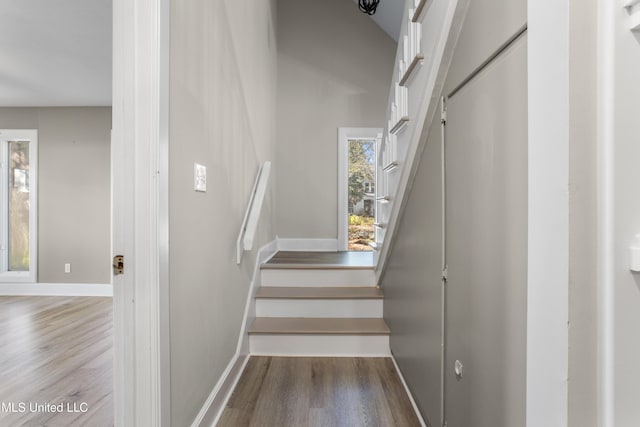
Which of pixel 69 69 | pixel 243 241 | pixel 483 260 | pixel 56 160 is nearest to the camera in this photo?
pixel 483 260

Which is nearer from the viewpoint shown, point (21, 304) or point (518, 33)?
point (518, 33)

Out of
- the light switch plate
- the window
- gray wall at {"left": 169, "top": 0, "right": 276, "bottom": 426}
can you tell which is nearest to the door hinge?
gray wall at {"left": 169, "top": 0, "right": 276, "bottom": 426}

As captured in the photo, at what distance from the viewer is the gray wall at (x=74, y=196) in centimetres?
479

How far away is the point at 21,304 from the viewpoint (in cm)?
436

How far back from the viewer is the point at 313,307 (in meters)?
2.68

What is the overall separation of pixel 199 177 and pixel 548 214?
1306 mm

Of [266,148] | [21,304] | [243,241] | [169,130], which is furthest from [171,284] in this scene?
[21,304]

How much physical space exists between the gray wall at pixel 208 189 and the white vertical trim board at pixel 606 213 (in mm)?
1203

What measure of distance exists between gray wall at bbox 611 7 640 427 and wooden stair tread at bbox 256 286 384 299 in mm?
2077

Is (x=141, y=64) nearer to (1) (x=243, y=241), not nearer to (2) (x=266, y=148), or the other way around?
(1) (x=243, y=241)

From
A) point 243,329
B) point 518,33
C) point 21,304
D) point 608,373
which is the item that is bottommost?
point 21,304

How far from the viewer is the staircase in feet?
7.98

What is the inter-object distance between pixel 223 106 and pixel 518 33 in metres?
1.47

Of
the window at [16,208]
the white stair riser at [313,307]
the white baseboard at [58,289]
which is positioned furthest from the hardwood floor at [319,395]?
the window at [16,208]
